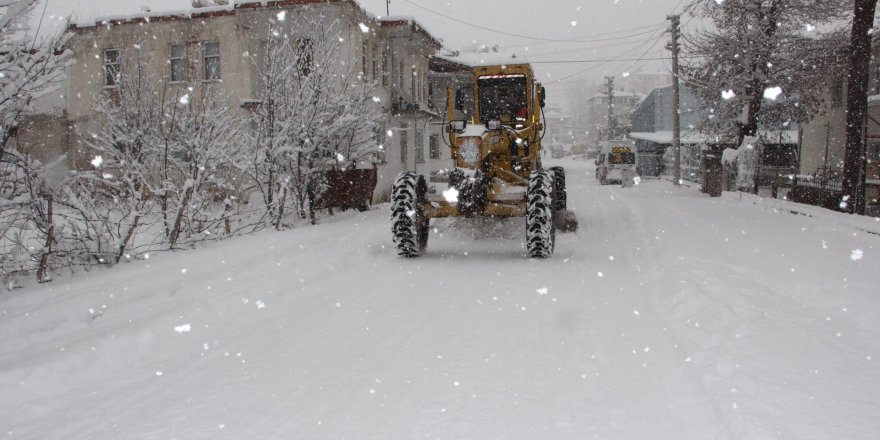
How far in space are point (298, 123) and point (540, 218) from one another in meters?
6.53

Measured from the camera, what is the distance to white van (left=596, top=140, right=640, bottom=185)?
3372 cm

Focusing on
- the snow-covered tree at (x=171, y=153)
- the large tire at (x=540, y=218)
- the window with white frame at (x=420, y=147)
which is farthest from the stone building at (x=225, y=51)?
the large tire at (x=540, y=218)

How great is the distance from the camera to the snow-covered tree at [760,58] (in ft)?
68.3

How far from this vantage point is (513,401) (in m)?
3.80

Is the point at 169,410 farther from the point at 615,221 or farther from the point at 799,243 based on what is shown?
the point at 615,221

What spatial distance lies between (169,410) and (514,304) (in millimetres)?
3493

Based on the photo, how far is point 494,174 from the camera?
10.4m

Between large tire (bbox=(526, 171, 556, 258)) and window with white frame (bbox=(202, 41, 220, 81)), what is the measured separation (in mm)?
17227

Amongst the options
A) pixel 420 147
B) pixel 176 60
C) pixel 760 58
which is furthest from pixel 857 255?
pixel 420 147

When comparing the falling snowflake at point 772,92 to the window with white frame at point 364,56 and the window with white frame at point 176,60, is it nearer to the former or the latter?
the window with white frame at point 364,56

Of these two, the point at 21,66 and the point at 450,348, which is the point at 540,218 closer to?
the point at 450,348

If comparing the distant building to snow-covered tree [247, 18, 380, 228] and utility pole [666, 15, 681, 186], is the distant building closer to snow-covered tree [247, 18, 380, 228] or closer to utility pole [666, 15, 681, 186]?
utility pole [666, 15, 681, 186]

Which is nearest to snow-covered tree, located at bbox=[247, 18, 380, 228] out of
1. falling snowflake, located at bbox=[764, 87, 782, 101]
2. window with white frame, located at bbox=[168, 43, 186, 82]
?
window with white frame, located at bbox=[168, 43, 186, 82]

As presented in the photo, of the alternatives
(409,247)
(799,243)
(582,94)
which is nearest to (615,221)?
(799,243)
